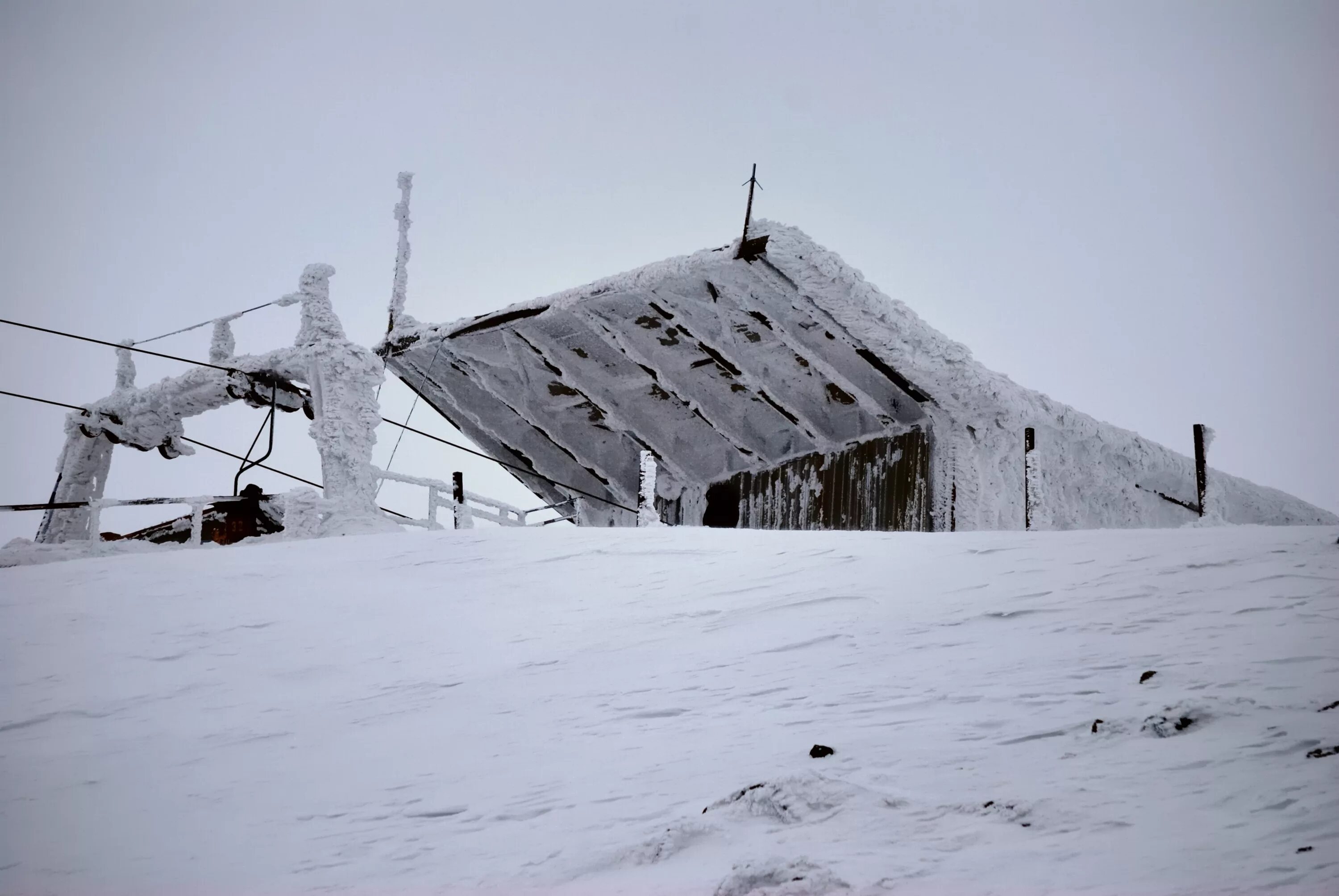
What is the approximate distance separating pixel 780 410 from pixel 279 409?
6467 millimetres

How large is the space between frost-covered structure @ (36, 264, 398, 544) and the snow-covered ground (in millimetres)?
4662

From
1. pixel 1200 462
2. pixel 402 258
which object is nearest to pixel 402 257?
pixel 402 258

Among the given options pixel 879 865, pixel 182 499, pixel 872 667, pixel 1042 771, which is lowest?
pixel 879 865

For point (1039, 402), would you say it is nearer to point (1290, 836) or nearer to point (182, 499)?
point (182, 499)

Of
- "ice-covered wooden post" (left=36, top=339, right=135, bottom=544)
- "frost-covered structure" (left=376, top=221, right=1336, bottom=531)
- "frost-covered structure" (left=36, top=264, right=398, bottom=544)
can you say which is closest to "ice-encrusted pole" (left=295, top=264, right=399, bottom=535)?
"frost-covered structure" (left=36, top=264, right=398, bottom=544)

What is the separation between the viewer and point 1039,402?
14938 millimetres

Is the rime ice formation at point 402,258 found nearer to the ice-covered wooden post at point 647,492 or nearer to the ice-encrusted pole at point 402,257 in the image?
the ice-encrusted pole at point 402,257

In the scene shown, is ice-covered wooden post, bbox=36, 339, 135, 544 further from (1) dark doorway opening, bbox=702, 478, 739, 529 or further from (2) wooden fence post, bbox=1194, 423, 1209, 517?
(2) wooden fence post, bbox=1194, 423, 1209, 517

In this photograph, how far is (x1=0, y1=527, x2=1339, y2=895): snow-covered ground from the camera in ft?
11.9

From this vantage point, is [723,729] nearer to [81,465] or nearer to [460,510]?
[460,510]

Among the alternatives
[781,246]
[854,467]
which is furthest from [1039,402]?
[781,246]

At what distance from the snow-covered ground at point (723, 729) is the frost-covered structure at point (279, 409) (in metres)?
4.66

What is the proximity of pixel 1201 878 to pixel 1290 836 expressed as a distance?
36cm

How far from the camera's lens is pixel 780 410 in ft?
53.2
